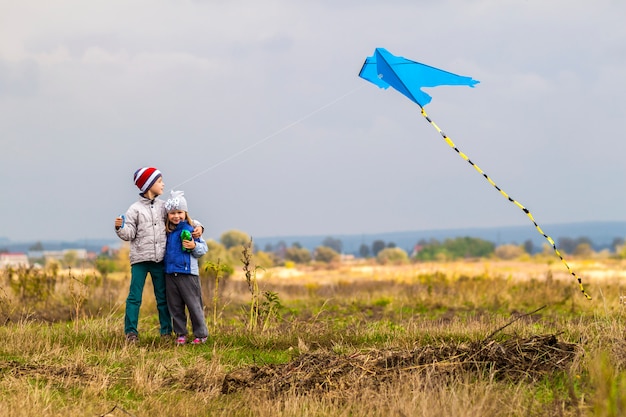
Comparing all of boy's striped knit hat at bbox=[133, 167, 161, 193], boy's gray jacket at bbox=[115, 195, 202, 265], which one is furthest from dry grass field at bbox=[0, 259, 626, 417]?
boy's striped knit hat at bbox=[133, 167, 161, 193]

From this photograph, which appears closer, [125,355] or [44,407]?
[44,407]

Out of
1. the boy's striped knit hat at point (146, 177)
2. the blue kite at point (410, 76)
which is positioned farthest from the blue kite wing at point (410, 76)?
the boy's striped knit hat at point (146, 177)

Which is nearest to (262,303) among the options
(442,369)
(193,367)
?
(193,367)

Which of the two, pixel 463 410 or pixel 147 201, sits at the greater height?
pixel 147 201

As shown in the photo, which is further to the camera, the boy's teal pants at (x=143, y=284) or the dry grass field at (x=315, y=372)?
the boy's teal pants at (x=143, y=284)

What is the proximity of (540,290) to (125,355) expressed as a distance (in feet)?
35.0

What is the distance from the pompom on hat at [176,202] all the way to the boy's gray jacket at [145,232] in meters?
0.20

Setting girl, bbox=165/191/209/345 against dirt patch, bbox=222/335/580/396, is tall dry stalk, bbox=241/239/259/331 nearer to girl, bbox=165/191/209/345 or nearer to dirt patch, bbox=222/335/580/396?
girl, bbox=165/191/209/345

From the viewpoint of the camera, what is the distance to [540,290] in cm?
1616

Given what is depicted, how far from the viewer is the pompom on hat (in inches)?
354

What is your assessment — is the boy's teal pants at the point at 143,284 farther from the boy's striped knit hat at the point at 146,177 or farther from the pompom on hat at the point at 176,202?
the boy's striped knit hat at the point at 146,177

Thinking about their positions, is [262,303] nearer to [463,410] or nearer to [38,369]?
[38,369]

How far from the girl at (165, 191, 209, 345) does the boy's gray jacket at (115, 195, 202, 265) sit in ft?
0.31

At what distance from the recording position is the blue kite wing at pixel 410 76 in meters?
8.74
